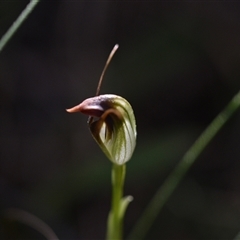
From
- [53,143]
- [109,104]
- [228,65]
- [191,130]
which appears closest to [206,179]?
[191,130]

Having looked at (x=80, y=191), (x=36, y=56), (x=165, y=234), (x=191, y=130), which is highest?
(x=36, y=56)

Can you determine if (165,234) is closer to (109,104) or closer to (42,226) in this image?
(42,226)

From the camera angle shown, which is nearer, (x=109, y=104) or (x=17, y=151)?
(x=109, y=104)

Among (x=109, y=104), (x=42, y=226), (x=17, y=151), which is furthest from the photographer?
(x=17, y=151)

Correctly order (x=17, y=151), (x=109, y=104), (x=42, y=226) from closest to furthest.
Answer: (x=109, y=104), (x=42, y=226), (x=17, y=151)

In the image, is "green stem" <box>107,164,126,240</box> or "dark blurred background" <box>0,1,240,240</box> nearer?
"green stem" <box>107,164,126,240</box>
